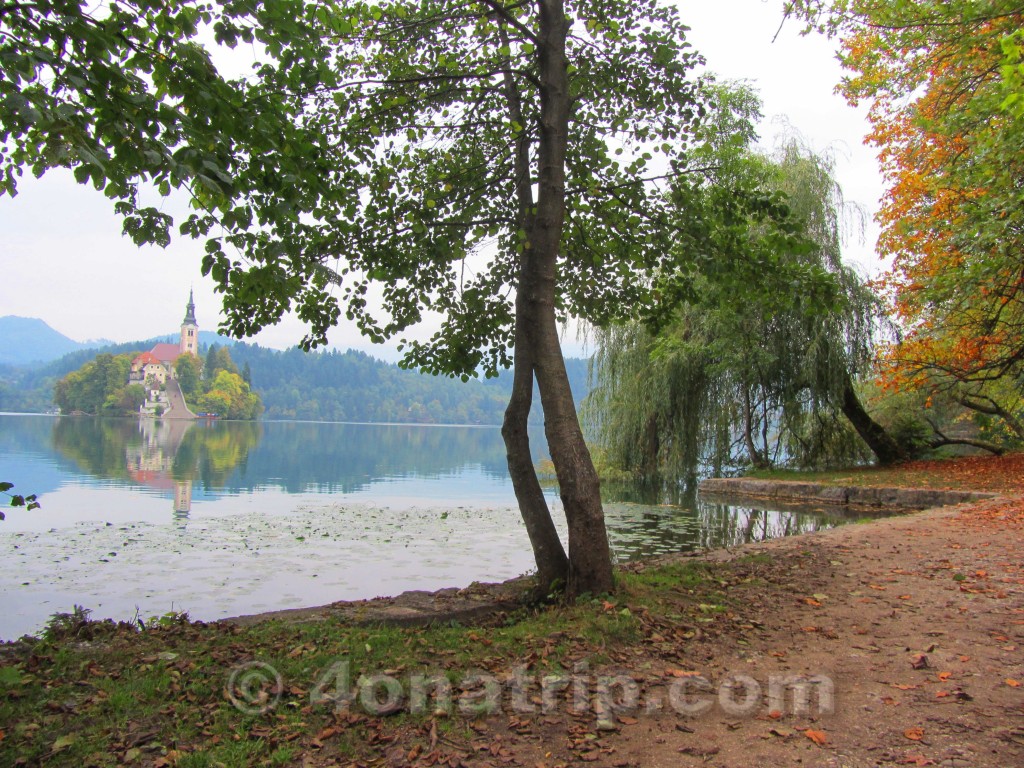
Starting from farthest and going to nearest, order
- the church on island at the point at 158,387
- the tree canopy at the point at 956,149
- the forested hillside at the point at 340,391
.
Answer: the forested hillside at the point at 340,391, the church on island at the point at 158,387, the tree canopy at the point at 956,149

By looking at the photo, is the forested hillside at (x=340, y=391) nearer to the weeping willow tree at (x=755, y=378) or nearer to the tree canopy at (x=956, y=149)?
the weeping willow tree at (x=755, y=378)

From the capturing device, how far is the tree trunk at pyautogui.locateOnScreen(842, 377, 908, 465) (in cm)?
1827

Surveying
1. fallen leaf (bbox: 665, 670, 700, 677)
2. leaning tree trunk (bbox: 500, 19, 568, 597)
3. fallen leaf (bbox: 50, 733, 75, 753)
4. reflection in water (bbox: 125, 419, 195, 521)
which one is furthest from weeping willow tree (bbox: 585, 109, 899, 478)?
fallen leaf (bbox: 50, 733, 75, 753)

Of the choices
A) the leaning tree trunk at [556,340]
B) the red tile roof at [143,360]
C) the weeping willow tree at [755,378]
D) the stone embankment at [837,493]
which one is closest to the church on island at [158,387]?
the red tile roof at [143,360]

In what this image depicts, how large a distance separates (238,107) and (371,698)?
9.69 feet

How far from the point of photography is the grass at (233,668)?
3043mm

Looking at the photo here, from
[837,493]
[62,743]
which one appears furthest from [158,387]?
[62,743]

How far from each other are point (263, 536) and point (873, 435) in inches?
593

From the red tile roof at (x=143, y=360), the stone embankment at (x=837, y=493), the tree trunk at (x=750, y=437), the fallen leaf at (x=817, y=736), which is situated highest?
the red tile roof at (x=143, y=360)

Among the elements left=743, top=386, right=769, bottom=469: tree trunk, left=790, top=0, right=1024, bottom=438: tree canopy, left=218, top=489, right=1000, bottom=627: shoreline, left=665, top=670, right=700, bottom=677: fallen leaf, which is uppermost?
left=790, top=0, right=1024, bottom=438: tree canopy

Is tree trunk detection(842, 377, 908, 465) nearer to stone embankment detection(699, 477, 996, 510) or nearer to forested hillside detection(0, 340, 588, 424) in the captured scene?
stone embankment detection(699, 477, 996, 510)

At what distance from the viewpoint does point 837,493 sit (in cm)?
1489

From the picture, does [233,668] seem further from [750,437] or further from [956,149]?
[750,437]

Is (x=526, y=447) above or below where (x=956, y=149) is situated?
below
